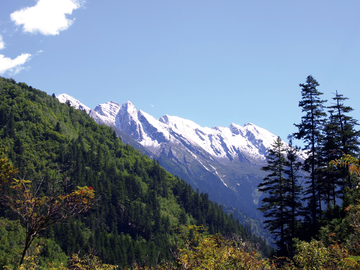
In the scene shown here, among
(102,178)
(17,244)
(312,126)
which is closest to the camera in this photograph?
(312,126)

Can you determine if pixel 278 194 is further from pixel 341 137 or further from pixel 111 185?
pixel 111 185

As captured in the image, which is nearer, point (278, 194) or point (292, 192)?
point (292, 192)

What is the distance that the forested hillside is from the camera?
11516 centimetres

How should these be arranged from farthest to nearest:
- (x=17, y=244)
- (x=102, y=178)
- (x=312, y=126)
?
(x=102, y=178)
(x=17, y=244)
(x=312, y=126)

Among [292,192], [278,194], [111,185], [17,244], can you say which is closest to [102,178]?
[111,185]

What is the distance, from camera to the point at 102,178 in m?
148

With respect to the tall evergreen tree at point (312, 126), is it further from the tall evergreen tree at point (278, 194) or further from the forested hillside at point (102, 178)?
the forested hillside at point (102, 178)

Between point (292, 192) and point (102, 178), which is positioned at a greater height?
point (102, 178)

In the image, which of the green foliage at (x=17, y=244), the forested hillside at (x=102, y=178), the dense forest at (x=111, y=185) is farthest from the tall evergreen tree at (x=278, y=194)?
the forested hillside at (x=102, y=178)

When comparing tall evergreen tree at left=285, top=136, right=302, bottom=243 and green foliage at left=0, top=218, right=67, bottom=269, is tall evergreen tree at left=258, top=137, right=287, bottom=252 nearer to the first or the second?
tall evergreen tree at left=285, top=136, right=302, bottom=243

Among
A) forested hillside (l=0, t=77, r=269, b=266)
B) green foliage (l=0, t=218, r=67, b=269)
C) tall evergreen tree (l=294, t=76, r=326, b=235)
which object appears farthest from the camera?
forested hillside (l=0, t=77, r=269, b=266)

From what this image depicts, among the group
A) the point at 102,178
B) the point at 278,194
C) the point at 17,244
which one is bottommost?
the point at 17,244

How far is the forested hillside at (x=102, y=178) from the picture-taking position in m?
115

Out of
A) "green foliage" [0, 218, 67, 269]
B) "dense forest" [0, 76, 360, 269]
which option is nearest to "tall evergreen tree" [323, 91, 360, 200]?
"dense forest" [0, 76, 360, 269]
